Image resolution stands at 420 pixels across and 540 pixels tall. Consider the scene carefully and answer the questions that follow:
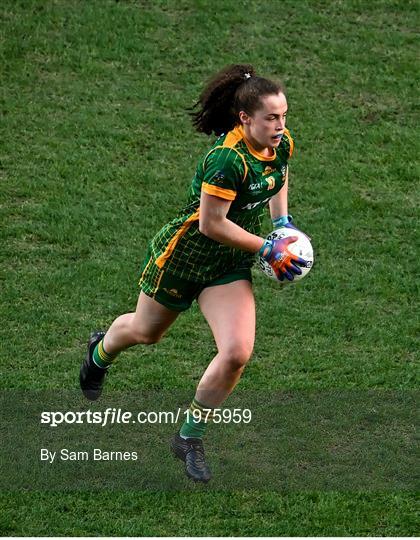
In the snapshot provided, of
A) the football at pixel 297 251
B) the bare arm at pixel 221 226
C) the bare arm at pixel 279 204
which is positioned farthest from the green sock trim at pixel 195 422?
the bare arm at pixel 279 204

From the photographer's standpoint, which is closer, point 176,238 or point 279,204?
point 176,238

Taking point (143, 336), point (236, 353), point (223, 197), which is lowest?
point (143, 336)

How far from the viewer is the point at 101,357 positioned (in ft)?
24.5

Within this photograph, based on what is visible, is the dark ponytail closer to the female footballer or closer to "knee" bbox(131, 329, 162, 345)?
the female footballer

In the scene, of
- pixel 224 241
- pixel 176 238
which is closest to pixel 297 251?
pixel 224 241

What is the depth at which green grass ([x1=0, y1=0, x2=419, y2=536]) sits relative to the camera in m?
6.70

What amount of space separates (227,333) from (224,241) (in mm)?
471

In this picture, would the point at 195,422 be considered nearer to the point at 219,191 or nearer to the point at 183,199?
the point at 219,191

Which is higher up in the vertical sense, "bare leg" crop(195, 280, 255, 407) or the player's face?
the player's face

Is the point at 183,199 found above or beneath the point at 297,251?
beneath

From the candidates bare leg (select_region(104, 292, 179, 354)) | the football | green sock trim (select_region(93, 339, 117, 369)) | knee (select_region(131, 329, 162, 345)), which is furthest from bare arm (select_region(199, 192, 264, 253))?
green sock trim (select_region(93, 339, 117, 369))

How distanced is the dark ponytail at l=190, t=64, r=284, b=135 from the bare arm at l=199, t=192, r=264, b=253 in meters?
0.47

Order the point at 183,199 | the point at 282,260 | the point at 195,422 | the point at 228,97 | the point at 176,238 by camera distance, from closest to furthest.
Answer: the point at 282,260 → the point at 228,97 → the point at 176,238 → the point at 195,422 → the point at 183,199

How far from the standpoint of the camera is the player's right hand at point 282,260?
654cm
